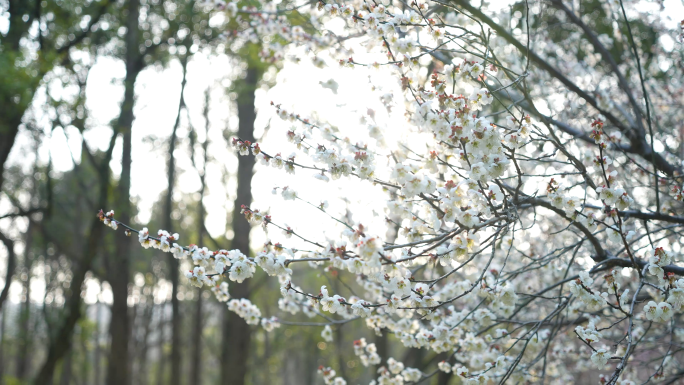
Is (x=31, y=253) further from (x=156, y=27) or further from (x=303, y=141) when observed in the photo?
(x=303, y=141)

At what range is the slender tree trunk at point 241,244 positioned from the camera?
25.4 ft

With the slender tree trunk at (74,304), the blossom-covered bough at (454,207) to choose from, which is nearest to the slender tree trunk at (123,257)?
the slender tree trunk at (74,304)

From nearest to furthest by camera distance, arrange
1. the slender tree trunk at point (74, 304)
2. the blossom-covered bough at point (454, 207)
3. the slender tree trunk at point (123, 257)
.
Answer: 1. the blossom-covered bough at point (454, 207)
2. the slender tree trunk at point (74, 304)
3. the slender tree trunk at point (123, 257)

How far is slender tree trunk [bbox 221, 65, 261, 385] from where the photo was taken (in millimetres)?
7754

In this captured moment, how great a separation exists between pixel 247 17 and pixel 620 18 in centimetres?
403

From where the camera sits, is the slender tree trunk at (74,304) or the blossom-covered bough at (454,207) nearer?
the blossom-covered bough at (454,207)

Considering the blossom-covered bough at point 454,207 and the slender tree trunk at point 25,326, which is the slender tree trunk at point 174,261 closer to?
the blossom-covered bough at point 454,207

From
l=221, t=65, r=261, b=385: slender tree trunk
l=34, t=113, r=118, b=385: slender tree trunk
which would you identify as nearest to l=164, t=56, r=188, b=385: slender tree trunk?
l=221, t=65, r=261, b=385: slender tree trunk

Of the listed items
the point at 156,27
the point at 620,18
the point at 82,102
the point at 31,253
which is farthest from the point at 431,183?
the point at 31,253

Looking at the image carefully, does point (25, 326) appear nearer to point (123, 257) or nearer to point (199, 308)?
point (199, 308)

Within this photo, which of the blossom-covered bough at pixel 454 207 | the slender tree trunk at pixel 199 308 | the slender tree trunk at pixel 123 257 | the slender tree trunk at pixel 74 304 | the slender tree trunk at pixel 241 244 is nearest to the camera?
the blossom-covered bough at pixel 454 207

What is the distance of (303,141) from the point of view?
2.86 m

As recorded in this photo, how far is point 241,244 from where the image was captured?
810cm

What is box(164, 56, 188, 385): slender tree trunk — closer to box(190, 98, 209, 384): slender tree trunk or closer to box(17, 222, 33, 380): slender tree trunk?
box(190, 98, 209, 384): slender tree trunk
